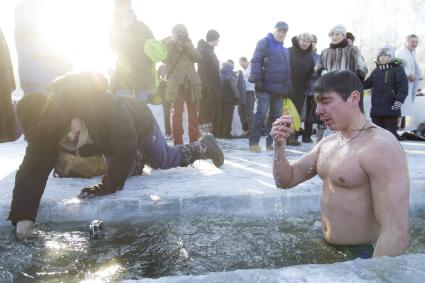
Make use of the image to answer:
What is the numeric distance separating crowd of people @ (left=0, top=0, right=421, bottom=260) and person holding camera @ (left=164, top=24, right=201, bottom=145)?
1 centimetres

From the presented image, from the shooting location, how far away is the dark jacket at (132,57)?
187 inches

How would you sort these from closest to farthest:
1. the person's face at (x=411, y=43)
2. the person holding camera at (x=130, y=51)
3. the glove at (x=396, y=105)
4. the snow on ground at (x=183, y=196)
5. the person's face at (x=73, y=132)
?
the person's face at (x=73, y=132) → the snow on ground at (x=183, y=196) → the person holding camera at (x=130, y=51) → the glove at (x=396, y=105) → the person's face at (x=411, y=43)

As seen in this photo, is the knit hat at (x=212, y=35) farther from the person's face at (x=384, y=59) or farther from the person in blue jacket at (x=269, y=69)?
the person's face at (x=384, y=59)

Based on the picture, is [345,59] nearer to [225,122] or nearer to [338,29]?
[338,29]

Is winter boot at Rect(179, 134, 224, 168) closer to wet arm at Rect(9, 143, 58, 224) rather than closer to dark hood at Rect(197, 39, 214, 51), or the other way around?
wet arm at Rect(9, 143, 58, 224)

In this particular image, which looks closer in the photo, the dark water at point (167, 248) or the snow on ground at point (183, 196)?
the dark water at point (167, 248)

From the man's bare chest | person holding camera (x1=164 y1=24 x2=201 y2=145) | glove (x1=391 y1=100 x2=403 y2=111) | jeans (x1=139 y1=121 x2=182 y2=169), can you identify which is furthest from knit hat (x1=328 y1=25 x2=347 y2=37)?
the man's bare chest

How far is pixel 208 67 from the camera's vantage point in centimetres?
653

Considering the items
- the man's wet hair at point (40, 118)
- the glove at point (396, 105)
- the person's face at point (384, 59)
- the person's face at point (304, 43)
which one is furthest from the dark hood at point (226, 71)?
the man's wet hair at point (40, 118)

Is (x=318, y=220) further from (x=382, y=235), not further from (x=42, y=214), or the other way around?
(x=42, y=214)

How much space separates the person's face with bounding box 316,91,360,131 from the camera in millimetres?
2027

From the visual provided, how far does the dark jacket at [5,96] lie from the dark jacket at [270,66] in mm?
2930

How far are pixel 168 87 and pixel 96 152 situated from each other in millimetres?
2158

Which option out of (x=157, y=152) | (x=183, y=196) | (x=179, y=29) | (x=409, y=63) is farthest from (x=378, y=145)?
(x=409, y=63)
